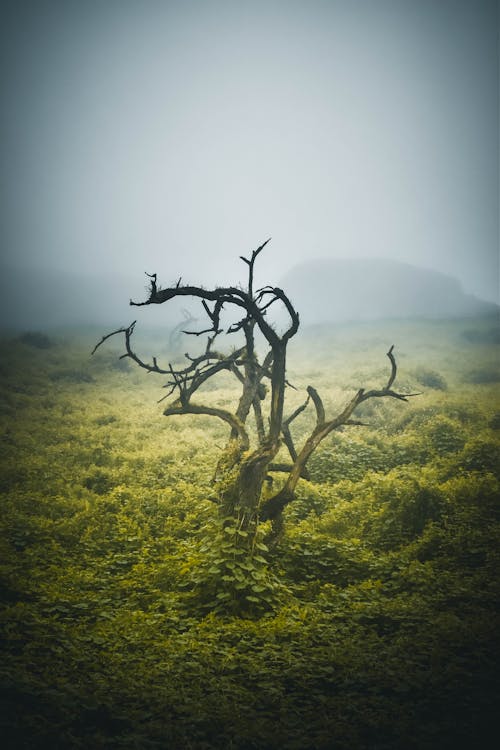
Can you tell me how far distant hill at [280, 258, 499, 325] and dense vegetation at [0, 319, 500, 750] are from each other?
70.5m

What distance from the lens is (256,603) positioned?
6590 millimetres

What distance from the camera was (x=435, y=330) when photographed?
58875 millimetres

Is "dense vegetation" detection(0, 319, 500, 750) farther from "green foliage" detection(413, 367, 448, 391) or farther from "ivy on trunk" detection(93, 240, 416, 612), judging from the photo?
"green foliage" detection(413, 367, 448, 391)

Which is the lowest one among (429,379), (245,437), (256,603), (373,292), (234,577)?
(256,603)

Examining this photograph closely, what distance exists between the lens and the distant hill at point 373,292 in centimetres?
8256

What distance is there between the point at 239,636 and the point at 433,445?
1259 centimetres

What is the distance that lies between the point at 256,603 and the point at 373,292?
3505 inches

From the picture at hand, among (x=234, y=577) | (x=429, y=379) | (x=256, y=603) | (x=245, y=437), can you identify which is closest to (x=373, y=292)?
(x=429, y=379)

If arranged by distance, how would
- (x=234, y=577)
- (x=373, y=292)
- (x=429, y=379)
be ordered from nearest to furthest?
(x=234, y=577) → (x=429, y=379) → (x=373, y=292)

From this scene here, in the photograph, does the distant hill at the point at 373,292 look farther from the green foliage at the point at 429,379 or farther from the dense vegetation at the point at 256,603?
the dense vegetation at the point at 256,603

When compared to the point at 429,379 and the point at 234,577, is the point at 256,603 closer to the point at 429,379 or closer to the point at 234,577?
the point at 234,577

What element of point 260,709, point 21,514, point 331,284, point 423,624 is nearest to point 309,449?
point 423,624

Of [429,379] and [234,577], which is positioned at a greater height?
[429,379]

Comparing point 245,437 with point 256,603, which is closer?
point 256,603
